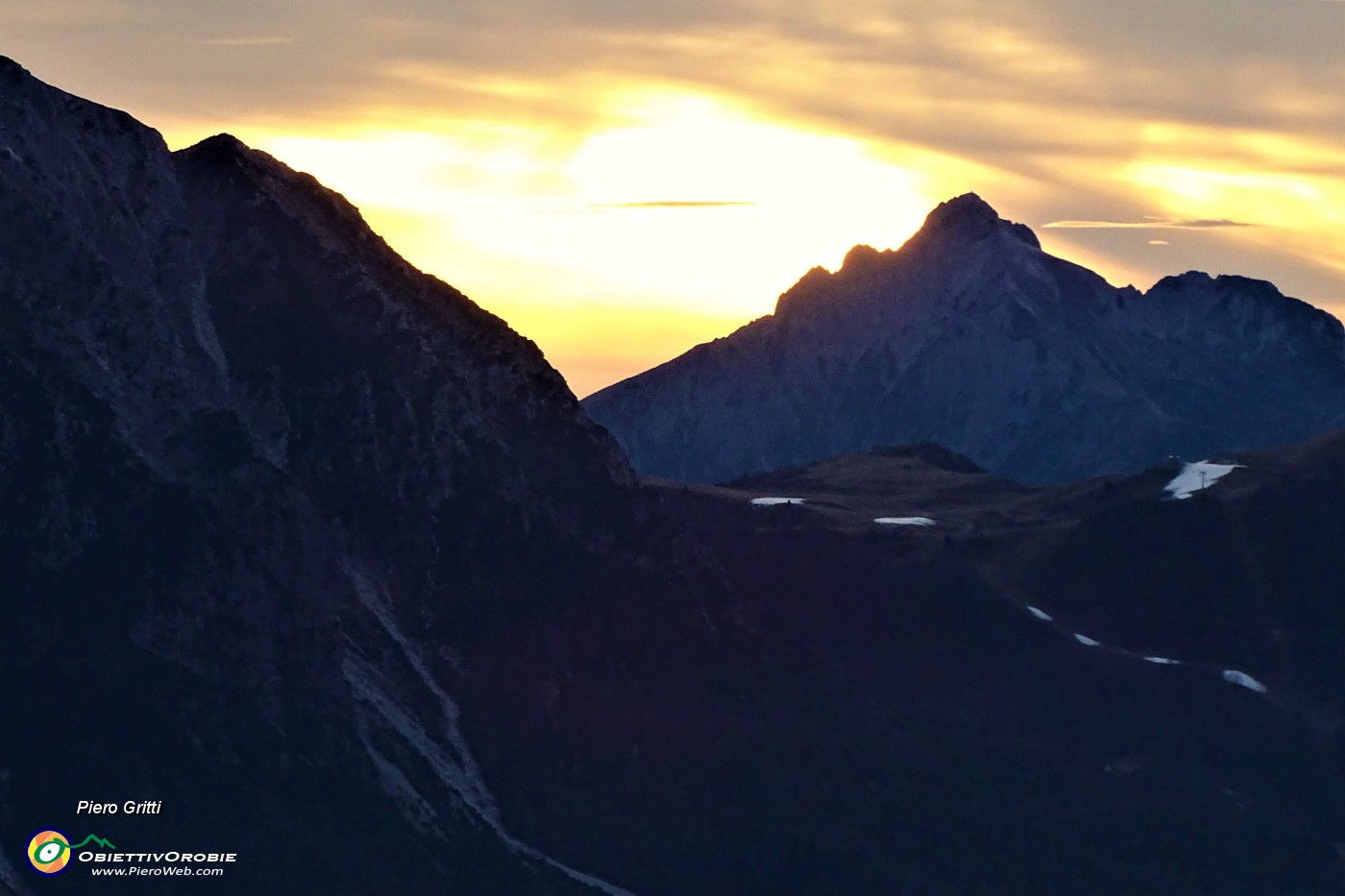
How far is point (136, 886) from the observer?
7771 inches

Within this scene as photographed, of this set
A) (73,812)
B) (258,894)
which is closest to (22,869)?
(73,812)

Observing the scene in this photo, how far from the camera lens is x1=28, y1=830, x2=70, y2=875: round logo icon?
193625mm

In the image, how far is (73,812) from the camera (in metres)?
198

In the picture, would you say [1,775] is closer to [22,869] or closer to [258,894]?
[22,869]

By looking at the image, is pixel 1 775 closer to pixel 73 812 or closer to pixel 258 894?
pixel 73 812

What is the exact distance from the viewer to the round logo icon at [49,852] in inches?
7623

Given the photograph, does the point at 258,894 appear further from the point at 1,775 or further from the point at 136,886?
the point at 1,775

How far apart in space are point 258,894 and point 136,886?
1001 centimetres

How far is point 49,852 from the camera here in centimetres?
19450

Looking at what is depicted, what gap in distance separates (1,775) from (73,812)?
6.59 m

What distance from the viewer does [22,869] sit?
193 m

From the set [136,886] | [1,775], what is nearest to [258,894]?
[136,886]

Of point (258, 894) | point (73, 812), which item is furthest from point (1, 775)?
point (258, 894)

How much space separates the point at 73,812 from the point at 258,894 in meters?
16.7
